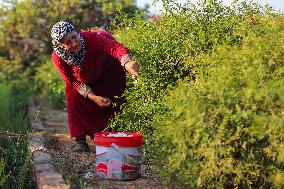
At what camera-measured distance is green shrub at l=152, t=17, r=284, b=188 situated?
162 inches

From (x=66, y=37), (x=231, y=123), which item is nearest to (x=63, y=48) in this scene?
(x=66, y=37)

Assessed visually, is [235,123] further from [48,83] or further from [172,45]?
[48,83]

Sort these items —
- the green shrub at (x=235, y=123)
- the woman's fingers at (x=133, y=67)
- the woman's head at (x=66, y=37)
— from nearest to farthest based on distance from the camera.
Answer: the green shrub at (x=235, y=123) < the woman's fingers at (x=133, y=67) < the woman's head at (x=66, y=37)

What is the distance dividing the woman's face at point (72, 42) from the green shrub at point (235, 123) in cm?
186

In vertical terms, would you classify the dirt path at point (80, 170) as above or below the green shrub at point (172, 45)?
below

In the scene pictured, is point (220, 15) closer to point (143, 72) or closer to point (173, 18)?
point (173, 18)

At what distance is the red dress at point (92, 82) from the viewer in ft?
21.0

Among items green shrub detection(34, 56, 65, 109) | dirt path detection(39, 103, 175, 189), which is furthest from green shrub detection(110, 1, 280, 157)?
green shrub detection(34, 56, 65, 109)

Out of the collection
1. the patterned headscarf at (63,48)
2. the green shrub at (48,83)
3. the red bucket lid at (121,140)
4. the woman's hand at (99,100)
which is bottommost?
the red bucket lid at (121,140)

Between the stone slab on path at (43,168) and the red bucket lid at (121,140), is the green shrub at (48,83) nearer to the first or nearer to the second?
the stone slab on path at (43,168)

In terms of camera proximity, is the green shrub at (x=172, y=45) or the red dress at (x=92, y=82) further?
the red dress at (x=92, y=82)

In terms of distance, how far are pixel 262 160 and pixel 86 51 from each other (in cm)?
258

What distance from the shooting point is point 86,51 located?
20.7 feet

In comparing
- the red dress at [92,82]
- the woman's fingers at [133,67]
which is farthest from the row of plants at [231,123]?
the red dress at [92,82]
